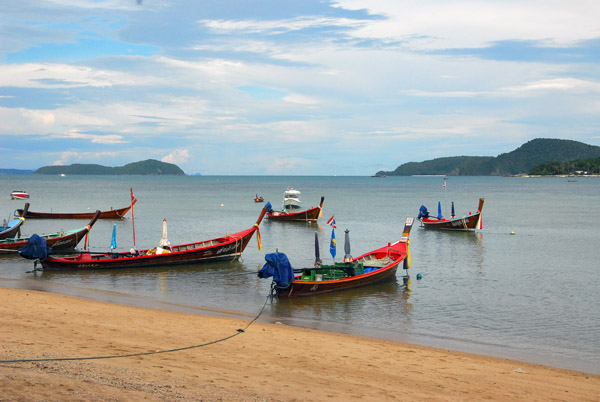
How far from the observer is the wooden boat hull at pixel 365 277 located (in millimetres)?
21191

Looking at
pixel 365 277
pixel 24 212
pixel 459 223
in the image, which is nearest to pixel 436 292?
pixel 365 277

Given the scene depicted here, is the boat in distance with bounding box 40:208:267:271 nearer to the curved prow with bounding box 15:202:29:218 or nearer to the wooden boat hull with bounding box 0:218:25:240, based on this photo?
the wooden boat hull with bounding box 0:218:25:240

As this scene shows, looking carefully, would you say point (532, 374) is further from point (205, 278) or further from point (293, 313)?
point (205, 278)

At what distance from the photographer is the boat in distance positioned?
27188 millimetres

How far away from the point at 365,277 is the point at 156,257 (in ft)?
36.9

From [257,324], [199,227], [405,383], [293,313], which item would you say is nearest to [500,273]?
[293,313]

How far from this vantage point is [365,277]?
23094 millimetres

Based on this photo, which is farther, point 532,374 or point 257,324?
point 257,324

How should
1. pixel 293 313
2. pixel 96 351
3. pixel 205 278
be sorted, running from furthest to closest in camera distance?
pixel 205 278 → pixel 293 313 → pixel 96 351

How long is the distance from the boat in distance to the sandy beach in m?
10.0

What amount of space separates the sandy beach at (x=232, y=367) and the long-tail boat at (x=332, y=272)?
338cm

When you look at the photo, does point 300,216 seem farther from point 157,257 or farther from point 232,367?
point 232,367

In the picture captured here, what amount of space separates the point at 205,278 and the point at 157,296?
13.5 feet

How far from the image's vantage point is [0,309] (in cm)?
1619
